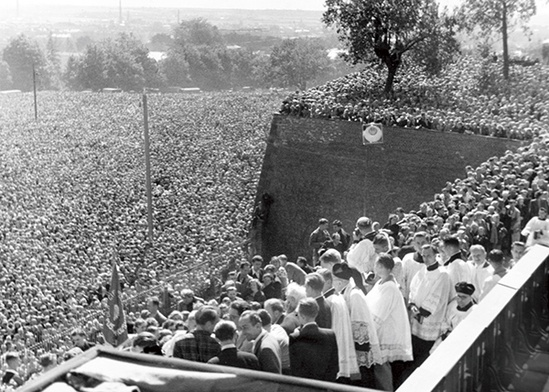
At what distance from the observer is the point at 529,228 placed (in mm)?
11570

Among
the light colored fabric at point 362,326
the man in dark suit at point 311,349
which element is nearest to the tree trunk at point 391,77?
the light colored fabric at point 362,326

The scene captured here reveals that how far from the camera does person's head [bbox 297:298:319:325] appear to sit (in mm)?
6359

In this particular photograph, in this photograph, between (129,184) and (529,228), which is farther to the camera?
(129,184)

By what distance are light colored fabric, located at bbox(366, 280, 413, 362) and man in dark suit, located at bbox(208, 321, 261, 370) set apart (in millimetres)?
1650

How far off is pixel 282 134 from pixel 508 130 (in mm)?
7862

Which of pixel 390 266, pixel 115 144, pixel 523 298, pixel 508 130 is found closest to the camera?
pixel 523 298

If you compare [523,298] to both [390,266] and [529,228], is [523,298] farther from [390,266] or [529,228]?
[529,228]

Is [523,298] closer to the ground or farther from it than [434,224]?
farther from it

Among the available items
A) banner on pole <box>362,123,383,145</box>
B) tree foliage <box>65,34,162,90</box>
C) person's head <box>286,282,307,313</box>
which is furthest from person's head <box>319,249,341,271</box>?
tree foliage <box>65,34,162,90</box>

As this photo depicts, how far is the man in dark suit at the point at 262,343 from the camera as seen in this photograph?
6176 millimetres

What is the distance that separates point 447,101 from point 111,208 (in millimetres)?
11999

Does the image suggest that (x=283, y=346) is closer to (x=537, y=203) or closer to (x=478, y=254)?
(x=478, y=254)

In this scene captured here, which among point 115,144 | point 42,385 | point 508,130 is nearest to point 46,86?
point 115,144

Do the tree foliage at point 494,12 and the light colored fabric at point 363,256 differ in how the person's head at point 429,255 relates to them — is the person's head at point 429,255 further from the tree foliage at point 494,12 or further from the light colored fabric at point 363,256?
the tree foliage at point 494,12
